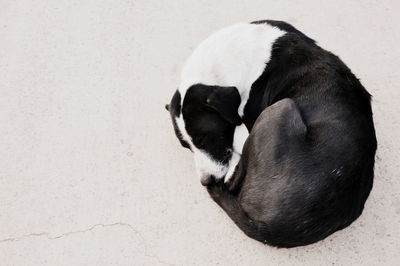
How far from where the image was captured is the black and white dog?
273 centimetres

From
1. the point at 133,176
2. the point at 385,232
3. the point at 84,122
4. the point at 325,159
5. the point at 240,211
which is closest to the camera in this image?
the point at 325,159

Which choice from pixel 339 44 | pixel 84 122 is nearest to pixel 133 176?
pixel 84 122

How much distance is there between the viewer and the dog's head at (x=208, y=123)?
3.09 metres

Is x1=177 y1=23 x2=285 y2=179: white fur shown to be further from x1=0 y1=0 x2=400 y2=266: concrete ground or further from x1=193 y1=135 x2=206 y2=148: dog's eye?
x1=0 y1=0 x2=400 y2=266: concrete ground

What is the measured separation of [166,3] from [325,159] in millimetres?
2536

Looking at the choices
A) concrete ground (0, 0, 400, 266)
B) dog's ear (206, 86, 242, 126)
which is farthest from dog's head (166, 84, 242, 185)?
concrete ground (0, 0, 400, 266)

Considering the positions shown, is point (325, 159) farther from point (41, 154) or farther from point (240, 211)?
point (41, 154)

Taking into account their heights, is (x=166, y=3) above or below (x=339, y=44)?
above

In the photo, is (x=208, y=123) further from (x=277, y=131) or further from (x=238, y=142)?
(x=277, y=131)

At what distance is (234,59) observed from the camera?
3309mm

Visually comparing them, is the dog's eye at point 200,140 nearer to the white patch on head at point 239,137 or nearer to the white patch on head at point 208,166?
the white patch on head at point 208,166

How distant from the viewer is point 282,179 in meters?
2.80

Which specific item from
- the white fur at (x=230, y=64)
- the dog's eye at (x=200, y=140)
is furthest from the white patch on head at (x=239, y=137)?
the dog's eye at (x=200, y=140)

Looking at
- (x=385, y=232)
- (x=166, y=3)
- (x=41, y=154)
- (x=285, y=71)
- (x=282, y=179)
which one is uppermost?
(x=166, y=3)
